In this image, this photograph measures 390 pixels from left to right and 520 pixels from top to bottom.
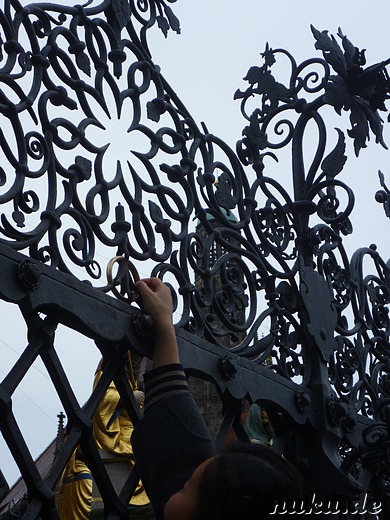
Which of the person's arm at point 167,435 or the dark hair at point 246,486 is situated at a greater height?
the person's arm at point 167,435

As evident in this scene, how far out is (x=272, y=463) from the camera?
1.92 metres

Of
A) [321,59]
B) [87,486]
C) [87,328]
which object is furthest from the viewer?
[87,486]

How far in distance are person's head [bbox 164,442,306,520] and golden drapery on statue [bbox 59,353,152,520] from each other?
3.57 meters

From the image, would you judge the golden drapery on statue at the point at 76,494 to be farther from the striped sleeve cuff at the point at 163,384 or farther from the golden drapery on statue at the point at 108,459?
the striped sleeve cuff at the point at 163,384

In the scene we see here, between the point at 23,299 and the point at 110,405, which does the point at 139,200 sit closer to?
the point at 23,299

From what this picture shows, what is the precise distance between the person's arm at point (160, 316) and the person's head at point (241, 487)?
33.6 inches

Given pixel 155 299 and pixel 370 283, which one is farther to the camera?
pixel 370 283

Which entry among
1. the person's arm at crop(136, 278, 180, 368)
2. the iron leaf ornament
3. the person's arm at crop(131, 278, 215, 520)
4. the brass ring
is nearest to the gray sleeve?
the person's arm at crop(131, 278, 215, 520)

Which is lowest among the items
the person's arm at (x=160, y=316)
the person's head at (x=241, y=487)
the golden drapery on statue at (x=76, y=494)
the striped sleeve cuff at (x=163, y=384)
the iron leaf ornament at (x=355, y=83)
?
the person's head at (x=241, y=487)

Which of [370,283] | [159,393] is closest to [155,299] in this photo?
[159,393]

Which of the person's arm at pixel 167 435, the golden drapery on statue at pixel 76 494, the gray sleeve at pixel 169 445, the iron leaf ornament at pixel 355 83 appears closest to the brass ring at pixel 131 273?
the person's arm at pixel 167 435

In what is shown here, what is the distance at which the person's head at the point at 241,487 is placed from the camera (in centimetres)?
185

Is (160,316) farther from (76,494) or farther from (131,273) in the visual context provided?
(76,494)

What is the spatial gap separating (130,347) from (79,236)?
45 centimetres
